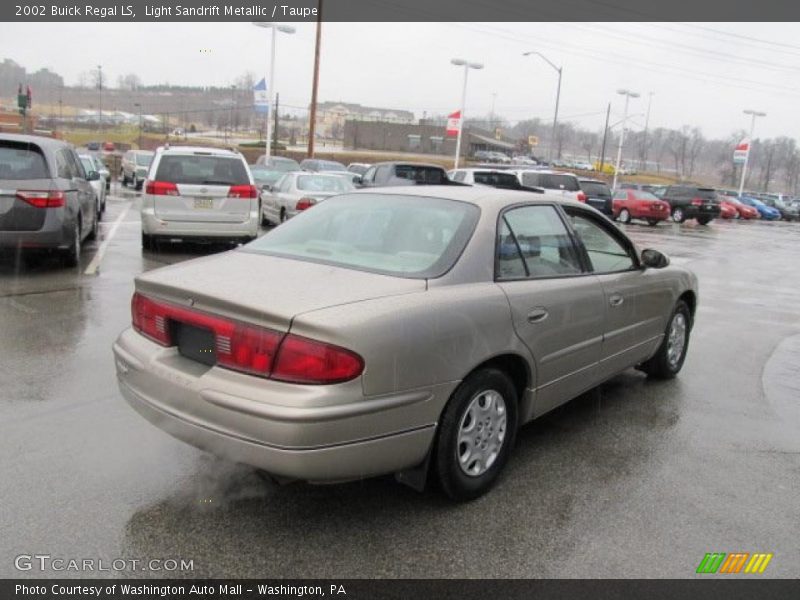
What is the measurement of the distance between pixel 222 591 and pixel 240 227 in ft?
27.3

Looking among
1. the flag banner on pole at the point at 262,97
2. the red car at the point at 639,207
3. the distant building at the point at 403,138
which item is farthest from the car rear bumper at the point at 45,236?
the distant building at the point at 403,138

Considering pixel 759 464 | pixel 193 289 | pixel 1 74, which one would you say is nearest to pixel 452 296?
pixel 193 289

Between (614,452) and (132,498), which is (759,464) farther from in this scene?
(132,498)

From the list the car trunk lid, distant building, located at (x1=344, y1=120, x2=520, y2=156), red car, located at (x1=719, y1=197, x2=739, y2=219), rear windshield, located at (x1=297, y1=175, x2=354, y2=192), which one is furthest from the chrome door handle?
distant building, located at (x1=344, y1=120, x2=520, y2=156)

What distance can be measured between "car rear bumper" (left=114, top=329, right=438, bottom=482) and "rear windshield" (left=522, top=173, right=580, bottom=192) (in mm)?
19255

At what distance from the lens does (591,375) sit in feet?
14.5

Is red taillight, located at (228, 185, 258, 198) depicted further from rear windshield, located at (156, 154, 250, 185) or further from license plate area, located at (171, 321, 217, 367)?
license plate area, located at (171, 321, 217, 367)

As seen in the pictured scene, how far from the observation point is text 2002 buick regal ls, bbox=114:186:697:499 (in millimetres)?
2779

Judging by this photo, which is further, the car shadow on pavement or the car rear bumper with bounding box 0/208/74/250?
the car rear bumper with bounding box 0/208/74/250

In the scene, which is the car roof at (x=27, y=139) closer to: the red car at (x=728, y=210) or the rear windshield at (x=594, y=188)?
the rear windshield at (x=594, y=188)

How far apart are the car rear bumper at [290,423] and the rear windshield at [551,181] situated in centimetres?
1925

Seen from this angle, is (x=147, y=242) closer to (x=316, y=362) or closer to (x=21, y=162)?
(x=21, y=162)

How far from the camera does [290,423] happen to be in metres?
2.70

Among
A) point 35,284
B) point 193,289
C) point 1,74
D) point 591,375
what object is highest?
point 1,74
